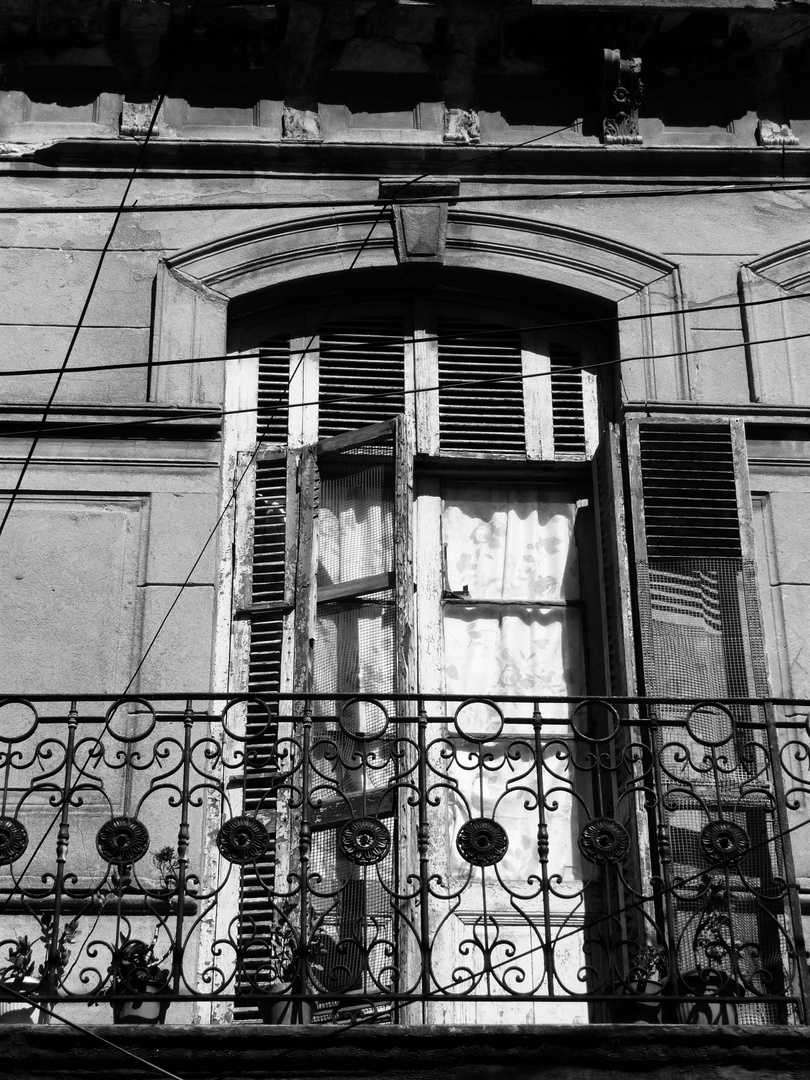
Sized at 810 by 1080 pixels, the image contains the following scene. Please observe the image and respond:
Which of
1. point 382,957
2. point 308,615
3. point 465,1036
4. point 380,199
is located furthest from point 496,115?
point 465,1036

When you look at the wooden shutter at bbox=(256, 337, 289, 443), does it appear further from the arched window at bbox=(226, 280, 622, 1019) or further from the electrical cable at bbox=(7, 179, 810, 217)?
the electrical cable at bbox=(7, 179, 810, 217)

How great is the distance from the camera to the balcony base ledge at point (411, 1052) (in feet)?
18.8

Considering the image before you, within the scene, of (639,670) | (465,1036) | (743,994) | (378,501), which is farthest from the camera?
(378,501)

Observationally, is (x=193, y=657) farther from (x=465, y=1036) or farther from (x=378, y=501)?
(x=465, y=1036)

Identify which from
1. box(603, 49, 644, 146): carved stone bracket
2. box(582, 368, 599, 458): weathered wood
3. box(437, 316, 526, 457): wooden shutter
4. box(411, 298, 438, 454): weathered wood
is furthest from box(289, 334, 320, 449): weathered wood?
box(603, 49, 644, 146): carved stone bracket

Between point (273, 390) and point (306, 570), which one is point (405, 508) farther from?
point (273, 390)

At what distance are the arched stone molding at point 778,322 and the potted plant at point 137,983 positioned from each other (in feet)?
12.2

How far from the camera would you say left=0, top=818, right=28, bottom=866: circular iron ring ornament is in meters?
6.10

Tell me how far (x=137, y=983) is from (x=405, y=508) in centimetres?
242

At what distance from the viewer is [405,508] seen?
764 centimetres

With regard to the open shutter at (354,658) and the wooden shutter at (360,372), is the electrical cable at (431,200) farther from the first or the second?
the open shutter at (354,658)

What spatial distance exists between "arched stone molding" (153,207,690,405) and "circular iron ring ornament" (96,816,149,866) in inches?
98.5

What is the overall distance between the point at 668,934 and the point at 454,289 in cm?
342

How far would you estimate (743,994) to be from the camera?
246 inches
